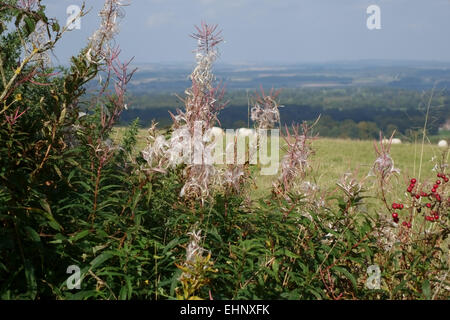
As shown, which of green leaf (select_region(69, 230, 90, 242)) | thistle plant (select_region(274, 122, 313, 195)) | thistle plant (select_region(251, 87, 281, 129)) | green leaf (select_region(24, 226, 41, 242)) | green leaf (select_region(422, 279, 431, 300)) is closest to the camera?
green leaf (select_region(24, 226, 41, 242))

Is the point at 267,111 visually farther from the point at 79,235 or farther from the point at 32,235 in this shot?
the point at 32,235

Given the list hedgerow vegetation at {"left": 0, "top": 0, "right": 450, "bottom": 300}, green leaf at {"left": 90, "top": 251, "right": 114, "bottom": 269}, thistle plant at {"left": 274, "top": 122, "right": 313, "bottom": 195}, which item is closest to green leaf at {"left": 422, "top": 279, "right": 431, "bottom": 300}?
hedgerow vegetation at {"left": 0, "top": 0, "right": 450, "bottom": 300}

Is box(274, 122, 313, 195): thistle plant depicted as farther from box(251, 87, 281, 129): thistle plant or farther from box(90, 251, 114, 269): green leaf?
box(90, 251, 114, 269): green leaf

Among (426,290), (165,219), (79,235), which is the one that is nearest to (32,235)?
(79,235)

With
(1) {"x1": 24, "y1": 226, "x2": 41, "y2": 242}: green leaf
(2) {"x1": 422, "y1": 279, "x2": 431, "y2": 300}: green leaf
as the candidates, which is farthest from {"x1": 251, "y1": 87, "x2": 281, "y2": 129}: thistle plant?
(1) {"x1": 24, "y1": 226, "x2": 41, "y2": 242}: green leaf

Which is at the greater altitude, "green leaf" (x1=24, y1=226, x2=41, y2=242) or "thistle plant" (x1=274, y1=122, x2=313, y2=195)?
"thistle plant" (x1=274, y1=122, x2=313, y2=195)

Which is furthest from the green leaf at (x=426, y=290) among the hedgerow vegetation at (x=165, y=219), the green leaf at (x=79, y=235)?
the green leaf at (x=79, y=235)

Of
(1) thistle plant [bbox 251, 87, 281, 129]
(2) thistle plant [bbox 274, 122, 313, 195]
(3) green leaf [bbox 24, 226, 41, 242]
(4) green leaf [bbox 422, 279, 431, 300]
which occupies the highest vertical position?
(1) thistle plant [bbox 251, 87, 281, 129]

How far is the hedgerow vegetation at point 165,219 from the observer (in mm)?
2529

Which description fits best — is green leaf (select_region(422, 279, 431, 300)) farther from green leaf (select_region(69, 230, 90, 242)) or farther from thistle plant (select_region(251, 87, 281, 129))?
green leaf (select_region(69, 230, 90, 242))

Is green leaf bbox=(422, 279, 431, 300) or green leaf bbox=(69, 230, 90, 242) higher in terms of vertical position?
green leaf bbox=(69, 230, 90, 242)

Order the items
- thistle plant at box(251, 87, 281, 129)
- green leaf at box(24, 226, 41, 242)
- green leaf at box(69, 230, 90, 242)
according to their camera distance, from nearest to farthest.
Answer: green leaf at box(24, 226, 41, 242) → green leaf at box(69, 230, 90, 242) → thistle plant at box(251, 87, 281, 129)

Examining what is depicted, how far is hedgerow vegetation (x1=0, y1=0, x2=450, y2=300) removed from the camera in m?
2.53

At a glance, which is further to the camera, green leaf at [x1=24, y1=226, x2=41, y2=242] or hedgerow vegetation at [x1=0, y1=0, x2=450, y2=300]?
hedgerow vegetation at [x1=0, y1=0, x2=450, y2=300]
